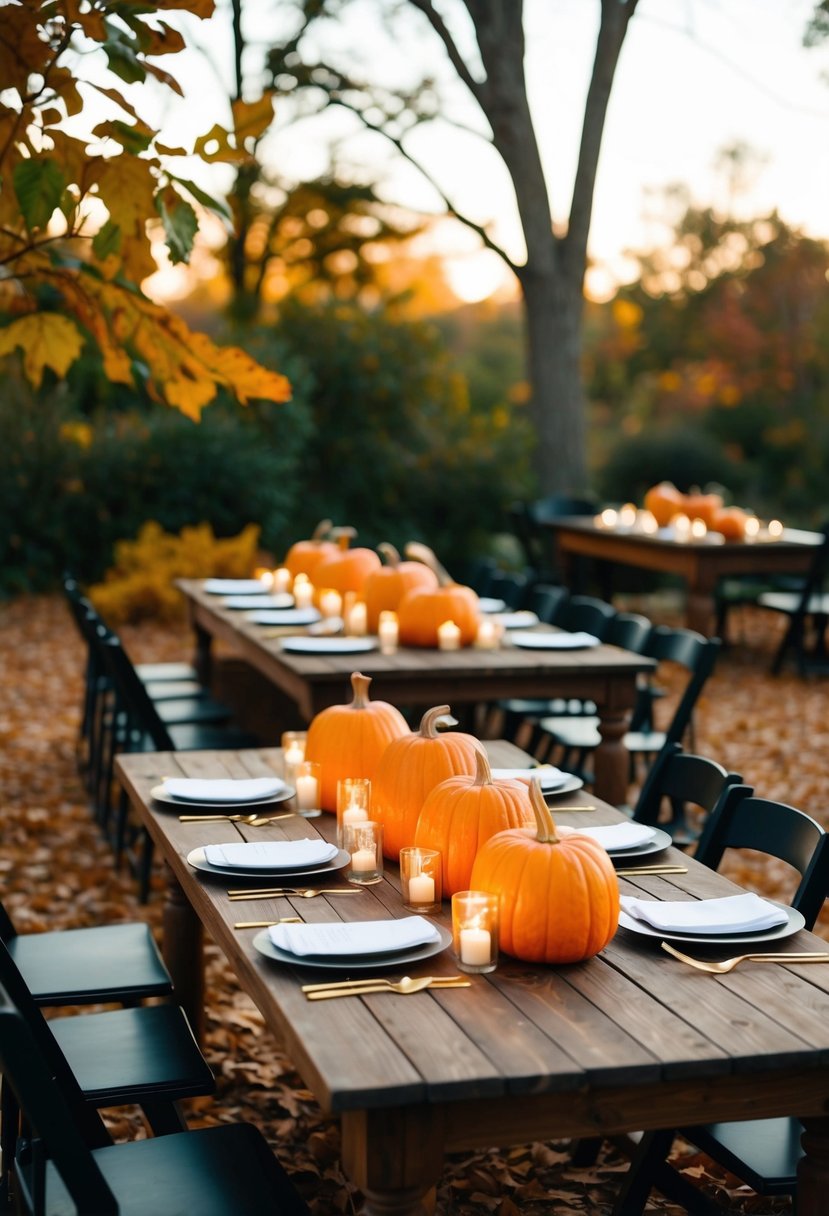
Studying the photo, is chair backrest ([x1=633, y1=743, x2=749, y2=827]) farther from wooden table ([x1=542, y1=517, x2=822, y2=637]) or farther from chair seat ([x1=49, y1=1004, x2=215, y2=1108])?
wooden table ([x1=542, y1=517, x2=822, y2=637])

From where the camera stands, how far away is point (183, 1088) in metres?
2.90

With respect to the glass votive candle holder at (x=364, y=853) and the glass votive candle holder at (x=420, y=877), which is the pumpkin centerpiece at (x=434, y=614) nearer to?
the glass votive candle holder at (x=364, y=853)

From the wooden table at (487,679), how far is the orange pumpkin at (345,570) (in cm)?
115

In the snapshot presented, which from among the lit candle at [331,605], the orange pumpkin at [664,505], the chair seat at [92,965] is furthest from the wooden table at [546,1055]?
the orange pumpkin at [664,505]

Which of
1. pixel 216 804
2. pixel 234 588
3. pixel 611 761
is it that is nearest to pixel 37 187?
pixel 216 804

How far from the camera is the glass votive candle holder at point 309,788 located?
3369 millimetres

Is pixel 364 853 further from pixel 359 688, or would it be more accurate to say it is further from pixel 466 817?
pixel 359 688

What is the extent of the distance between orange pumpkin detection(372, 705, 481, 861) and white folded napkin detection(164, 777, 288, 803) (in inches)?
17.2

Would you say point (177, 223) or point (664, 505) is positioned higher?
point (177, 223)

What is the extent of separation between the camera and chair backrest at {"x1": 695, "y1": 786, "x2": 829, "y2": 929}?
2.89 meters

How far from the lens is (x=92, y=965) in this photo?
3.55 m

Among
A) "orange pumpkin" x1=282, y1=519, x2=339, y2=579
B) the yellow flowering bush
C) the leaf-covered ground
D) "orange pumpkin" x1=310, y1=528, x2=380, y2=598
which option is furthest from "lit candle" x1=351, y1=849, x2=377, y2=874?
the yellow flowering bush

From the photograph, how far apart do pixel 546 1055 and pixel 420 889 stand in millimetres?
676

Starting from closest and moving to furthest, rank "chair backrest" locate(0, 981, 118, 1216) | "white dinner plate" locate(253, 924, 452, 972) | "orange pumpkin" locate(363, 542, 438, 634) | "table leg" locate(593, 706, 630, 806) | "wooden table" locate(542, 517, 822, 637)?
"chair backrest" locate(0, 981, 118, 1216) → "white dinner plate" locate(253, 924, 452, 972) → "table leg" locate(593, 706, 630, 806) → "orange pumpkin" locate(363, 542, 438, 634) → "wooden table" locate(542, 517, 822, 637)
